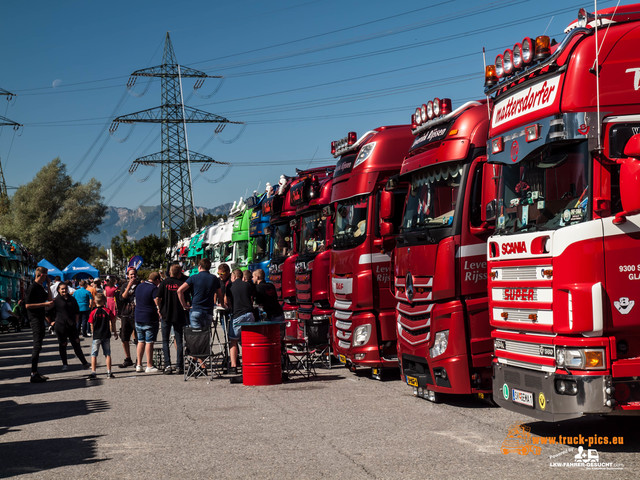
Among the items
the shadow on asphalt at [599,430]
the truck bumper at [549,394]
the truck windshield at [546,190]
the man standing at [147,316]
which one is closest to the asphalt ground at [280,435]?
the shadow on asphalt at [599,430]

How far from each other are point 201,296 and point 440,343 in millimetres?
6000

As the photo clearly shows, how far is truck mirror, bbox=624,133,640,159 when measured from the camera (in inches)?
276

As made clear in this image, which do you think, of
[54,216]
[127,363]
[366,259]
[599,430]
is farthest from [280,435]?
[54,216]

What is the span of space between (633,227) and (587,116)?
1.10 metres

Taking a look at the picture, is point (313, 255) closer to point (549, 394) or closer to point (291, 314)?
point (291, 314)

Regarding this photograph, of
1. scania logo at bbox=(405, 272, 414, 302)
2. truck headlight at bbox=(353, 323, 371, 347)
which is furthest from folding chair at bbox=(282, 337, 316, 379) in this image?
scania logo at bbox=(405, 272, 414, 302)

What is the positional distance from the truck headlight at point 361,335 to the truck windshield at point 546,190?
5.10 metres

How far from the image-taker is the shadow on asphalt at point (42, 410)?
10.8 meters

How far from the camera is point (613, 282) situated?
736cm

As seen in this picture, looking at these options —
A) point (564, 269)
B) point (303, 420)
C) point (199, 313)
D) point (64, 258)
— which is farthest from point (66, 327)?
point (64, 258)

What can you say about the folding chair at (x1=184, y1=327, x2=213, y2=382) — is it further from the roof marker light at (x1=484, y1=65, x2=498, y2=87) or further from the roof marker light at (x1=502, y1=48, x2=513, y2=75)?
the roof marker light at (x1=502, y1=48, x2=513, y2=75)

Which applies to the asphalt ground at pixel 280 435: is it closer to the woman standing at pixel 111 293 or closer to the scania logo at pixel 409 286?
the scania logo at pixel 409 286

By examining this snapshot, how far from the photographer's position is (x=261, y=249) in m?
23.9

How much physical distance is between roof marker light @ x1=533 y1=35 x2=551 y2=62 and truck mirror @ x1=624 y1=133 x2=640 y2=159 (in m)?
1.53
